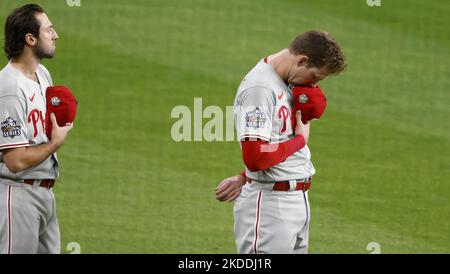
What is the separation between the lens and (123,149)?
30.3ft

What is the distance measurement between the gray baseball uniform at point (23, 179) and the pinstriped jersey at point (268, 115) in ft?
3.39

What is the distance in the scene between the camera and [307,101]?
4926mm

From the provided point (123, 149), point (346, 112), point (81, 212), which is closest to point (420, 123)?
point (346, 112)

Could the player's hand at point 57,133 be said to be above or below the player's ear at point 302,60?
below

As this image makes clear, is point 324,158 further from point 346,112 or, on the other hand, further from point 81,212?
point 81,212

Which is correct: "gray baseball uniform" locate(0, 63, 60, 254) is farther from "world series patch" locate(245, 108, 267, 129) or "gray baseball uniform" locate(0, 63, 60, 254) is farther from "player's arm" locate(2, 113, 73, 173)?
"world series patch" locate(245, 108, 267, 129)

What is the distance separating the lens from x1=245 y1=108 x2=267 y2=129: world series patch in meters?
4.72

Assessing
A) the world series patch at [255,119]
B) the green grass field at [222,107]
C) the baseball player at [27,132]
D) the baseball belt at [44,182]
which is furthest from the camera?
the green grass field at [222,107]

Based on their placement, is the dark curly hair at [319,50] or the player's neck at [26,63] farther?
the player's neck at [26,63]

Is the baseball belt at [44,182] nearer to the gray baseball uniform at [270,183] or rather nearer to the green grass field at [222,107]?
the gray baseball uniform at [270,183]

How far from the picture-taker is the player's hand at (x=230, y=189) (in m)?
5.09

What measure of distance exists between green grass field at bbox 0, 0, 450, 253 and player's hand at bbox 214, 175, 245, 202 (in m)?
2.15

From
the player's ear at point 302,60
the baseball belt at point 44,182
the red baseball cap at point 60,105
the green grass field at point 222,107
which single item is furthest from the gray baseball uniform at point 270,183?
the green grass field at point 222,107
